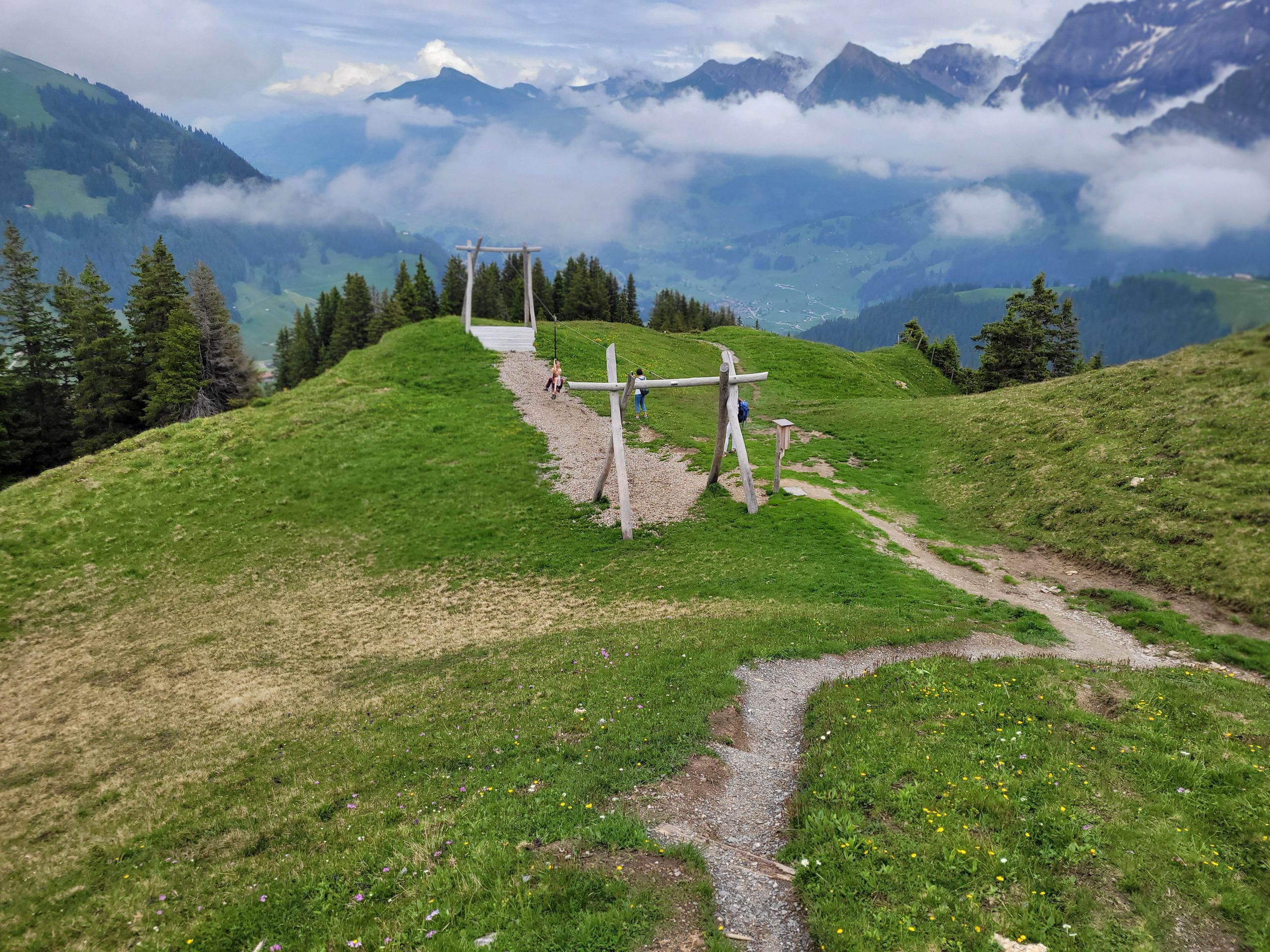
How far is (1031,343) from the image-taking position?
60188 millimetres

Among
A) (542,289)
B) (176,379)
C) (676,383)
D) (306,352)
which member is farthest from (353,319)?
(676,383)

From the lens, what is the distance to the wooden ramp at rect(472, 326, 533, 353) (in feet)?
152

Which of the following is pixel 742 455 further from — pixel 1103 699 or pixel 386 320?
pixel 386 320

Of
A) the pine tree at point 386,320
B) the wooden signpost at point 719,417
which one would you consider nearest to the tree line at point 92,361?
the pine tree at point 386,320

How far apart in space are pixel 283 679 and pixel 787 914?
15.1 metres

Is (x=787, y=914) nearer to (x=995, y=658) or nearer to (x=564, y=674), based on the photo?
(x=564, y=674)

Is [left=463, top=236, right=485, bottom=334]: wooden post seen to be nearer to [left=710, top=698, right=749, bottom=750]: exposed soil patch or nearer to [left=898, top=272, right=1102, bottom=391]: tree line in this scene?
[left=710, top=698, right=749, bottom=750]: exposed soil patch

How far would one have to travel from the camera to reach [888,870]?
25.1ft

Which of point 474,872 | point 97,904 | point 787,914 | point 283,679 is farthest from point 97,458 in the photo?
point 787,914

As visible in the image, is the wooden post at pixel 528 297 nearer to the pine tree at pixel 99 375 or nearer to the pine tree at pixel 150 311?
the pine tree at pixel 150 311

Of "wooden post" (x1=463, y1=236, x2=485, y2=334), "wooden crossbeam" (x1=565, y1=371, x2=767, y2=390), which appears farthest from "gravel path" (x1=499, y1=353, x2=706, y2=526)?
"wooden post" (x1=463, y1=236, x2=485, y2=334)

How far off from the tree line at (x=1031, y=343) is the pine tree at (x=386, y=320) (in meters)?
70.1

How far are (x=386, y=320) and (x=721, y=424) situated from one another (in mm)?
74005

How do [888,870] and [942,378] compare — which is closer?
[888,870]
